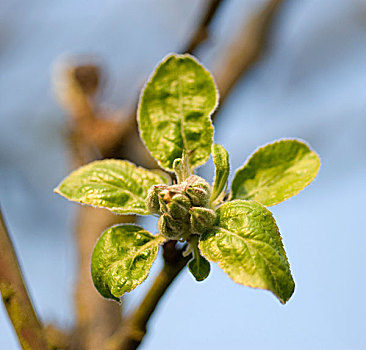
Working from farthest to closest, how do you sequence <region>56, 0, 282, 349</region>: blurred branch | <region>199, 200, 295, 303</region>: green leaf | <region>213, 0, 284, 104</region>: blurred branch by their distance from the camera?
1. <region>213, 0, 284, 104</region>: blurred branch
2. <region>56, 0, 282, 349</region>: blurred branch
3. <region>199, 200, 295, 303</region>: green leaf

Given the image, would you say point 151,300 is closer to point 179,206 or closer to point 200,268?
point 200,268

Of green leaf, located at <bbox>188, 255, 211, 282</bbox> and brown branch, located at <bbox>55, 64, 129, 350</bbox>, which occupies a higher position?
green leaf, located at <bbox>188, 255, 211, 282</bbox>

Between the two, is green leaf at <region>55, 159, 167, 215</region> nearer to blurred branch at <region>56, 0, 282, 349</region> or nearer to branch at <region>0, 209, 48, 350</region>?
branch at <region>0, 209, 48, 350</region>

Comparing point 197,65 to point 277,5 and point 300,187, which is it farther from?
point 277,5

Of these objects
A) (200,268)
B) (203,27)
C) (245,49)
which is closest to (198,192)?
(200,268)

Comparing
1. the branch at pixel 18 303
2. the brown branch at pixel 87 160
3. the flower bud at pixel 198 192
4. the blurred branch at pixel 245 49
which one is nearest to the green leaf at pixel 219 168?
the flower bud at pixel 198 192

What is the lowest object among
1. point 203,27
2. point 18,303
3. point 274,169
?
point 18,303

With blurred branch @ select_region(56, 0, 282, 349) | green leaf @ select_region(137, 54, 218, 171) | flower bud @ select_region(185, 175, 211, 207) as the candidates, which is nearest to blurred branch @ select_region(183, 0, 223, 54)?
blurred branch @ select_region(56, 0, 282, 349)

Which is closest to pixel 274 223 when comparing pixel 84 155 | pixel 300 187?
pixel 300 187
